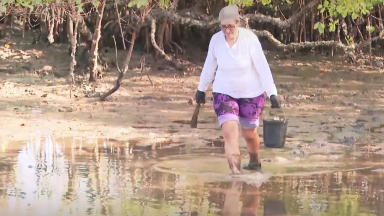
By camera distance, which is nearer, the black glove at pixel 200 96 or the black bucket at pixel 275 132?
the black glove at pixel 200 96

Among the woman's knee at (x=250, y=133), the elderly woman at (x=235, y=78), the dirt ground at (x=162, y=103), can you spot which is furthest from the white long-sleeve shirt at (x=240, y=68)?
the dirt ground at (x=162, y=103)

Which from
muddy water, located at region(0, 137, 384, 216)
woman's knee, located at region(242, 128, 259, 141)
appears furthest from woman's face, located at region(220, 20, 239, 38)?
muddy water, located at region(0, 137, 384, 216)

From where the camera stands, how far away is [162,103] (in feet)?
34.6

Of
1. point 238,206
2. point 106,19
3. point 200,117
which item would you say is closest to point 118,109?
point 200,117

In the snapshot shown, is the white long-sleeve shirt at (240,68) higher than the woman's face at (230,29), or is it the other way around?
the woman's face at (230,29)

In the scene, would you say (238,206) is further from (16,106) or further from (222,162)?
(16,106)

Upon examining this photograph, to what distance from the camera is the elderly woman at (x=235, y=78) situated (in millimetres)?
5934

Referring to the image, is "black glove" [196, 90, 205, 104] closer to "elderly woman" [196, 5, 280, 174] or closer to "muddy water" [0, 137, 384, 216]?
"elderly woman" [196, 5, 280, 174]

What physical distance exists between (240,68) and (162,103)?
467 cm

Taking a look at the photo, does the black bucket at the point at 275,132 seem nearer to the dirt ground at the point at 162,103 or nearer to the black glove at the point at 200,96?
the dirt ground at the point at 162,103

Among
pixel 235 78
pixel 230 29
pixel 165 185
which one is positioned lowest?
pixel 165 185

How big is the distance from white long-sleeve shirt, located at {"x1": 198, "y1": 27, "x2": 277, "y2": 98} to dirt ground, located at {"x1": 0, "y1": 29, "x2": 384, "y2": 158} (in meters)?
1.75

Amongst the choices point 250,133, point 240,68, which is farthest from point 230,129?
point 240,68

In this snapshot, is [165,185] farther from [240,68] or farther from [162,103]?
[162,103]
